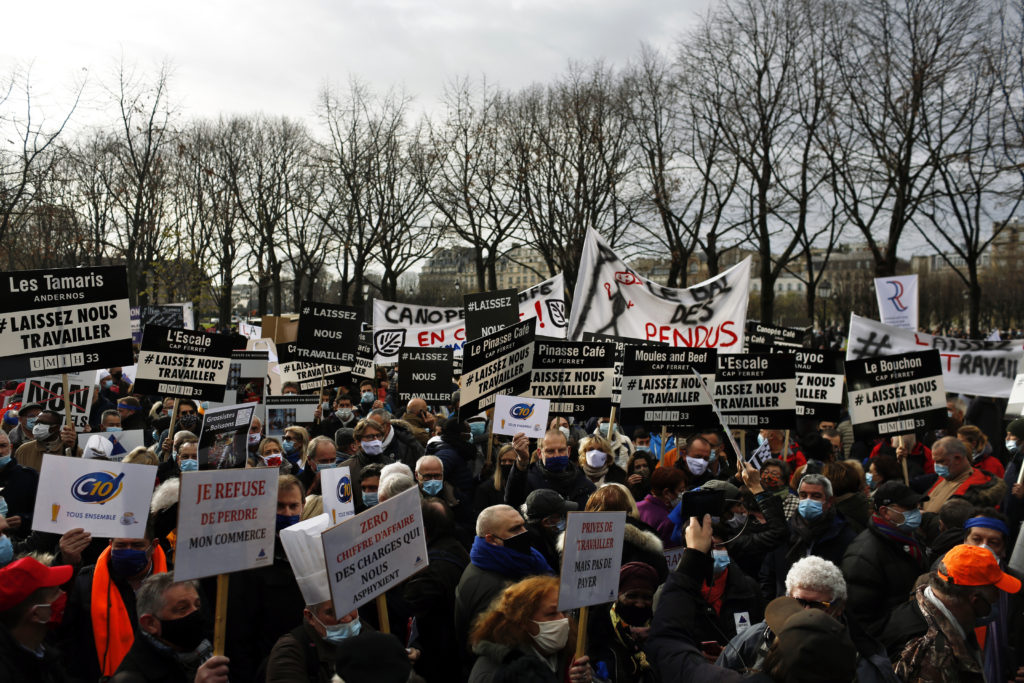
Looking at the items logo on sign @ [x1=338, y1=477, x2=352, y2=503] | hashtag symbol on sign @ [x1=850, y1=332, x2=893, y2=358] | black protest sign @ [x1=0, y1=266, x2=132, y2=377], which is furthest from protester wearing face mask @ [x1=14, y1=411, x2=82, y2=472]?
hashtag symbol on sign @ [x1=850, y1=332, x2=893, y2=358]

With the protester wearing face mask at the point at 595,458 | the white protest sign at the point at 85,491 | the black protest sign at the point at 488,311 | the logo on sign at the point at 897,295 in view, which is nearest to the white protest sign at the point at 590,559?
the white protest sign at the point at 85,491

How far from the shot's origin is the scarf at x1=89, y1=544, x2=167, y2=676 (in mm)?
4480

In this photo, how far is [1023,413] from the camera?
33.2 feet

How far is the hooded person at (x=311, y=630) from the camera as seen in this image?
3.77m

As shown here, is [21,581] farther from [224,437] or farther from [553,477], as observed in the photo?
[224,437]

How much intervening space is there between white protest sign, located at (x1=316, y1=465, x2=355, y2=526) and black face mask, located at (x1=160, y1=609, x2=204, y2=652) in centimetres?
192

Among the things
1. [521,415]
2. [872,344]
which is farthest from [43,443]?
[872,344]

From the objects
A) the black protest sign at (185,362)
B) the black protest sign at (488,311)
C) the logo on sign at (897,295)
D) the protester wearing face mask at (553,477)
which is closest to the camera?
the protester wearing face mask at (553,477)

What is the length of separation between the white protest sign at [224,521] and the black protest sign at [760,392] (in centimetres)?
667

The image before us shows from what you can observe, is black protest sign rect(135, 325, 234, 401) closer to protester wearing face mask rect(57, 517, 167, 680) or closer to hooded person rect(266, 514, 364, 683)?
protester wearing face mask rect(57, 517, 167, 680)

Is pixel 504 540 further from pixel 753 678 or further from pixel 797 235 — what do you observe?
pixel 797 235

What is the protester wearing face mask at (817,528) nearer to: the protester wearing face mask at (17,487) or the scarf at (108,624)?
the scarf at (108,624)

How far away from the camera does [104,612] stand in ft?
14.8

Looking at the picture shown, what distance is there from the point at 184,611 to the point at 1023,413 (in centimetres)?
958
